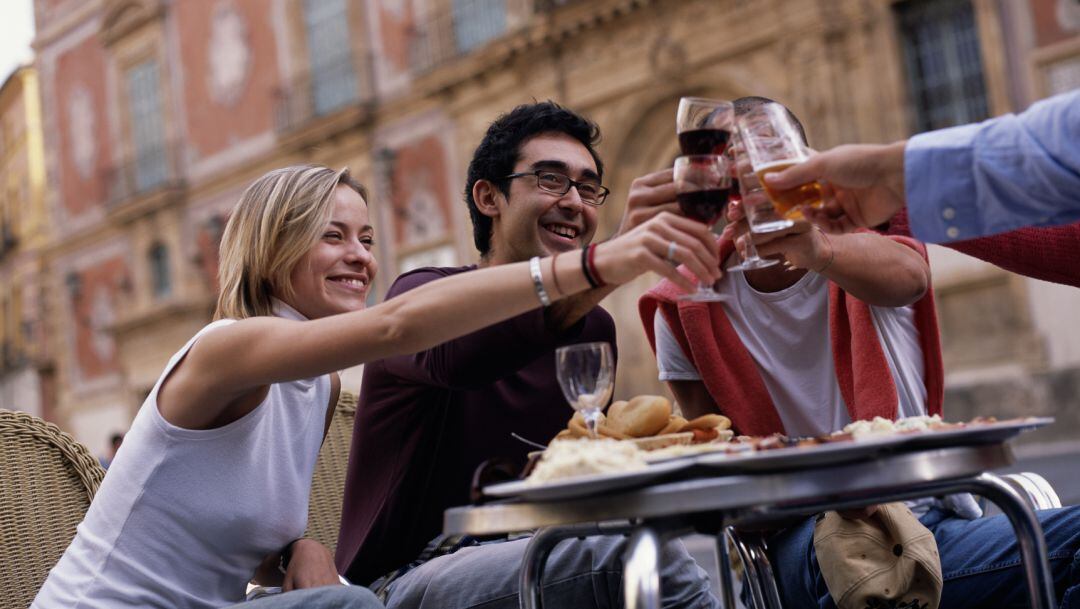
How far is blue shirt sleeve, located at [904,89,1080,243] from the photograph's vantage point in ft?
5.97

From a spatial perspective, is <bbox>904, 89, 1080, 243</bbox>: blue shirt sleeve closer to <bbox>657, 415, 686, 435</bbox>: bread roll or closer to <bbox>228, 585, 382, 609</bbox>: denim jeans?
<bbox>657, 415, 686, 435</bbox>: bread roll

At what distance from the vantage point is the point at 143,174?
25.0 metres

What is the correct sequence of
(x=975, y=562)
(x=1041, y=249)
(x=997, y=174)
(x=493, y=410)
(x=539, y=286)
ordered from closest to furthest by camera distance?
(x=997, y=174) < (x=539, y=286) < (x=975, y=562) < (x=1041, y=249) < (x=493, y=410)

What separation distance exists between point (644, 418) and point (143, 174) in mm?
24816

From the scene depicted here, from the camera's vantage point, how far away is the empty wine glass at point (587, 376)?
6.60ft

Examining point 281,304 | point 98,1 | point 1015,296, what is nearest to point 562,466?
point 281,304

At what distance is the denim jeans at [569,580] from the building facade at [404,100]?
1048 cm

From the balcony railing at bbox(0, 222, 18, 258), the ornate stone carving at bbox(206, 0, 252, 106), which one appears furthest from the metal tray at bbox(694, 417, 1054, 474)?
the balcony railing at bbox(0, 222, 18, 258)

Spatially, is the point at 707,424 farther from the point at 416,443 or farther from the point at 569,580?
the point at 416,443

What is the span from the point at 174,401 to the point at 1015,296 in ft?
36.8

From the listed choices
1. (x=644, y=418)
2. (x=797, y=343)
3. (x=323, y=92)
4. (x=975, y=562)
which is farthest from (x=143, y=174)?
(x=644, y=418)

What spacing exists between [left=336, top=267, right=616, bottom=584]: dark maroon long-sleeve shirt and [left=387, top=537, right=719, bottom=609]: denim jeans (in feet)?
0.85

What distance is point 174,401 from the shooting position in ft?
7.49

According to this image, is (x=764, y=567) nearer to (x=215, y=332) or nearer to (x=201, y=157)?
(x=215, y=332)
